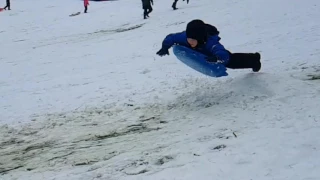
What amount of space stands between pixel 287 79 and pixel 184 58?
154cm

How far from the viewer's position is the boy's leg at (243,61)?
6.29 m

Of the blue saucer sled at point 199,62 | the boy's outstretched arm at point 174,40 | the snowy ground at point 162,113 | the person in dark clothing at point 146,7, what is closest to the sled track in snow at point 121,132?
the snowy ground at point 162,113

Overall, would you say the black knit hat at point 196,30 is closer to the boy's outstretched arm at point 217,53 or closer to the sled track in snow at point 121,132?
the boy's outstretched arm at point 217,53

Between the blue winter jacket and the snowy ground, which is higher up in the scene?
the blue winter jacket

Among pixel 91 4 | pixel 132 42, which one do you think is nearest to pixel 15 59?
pixel 132 42

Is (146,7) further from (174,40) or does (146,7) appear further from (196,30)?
(196,30)

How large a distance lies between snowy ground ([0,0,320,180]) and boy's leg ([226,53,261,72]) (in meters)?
0.18

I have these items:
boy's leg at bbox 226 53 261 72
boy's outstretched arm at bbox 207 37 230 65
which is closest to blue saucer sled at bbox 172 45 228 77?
boy's outstretched arm at bbox 207 37 230 65

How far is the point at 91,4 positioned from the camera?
27844 millimetres

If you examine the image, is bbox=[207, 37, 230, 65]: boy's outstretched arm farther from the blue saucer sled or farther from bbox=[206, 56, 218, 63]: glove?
the blue saucer sled

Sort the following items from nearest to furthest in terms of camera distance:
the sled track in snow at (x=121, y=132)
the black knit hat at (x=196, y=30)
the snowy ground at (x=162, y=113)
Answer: the snowy ground at (x=162, y=113)
the sled track in snow at (x=121, y=132)
the black knit hat at (x=196, y=30)

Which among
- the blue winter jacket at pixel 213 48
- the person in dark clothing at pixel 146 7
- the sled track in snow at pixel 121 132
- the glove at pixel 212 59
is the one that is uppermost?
the blue winter jacket at pixel 213 48

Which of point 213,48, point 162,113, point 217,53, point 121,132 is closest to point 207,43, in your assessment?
point 213,48

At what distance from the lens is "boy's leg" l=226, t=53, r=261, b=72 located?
6.29m
